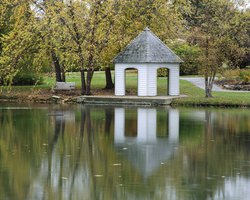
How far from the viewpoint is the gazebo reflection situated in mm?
15805

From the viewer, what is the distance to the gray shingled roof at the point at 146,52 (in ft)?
127

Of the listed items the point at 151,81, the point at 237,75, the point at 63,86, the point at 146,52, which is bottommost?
the point at 63,86

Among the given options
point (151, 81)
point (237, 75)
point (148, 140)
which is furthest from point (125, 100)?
point (148, 140)

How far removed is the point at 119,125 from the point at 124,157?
8.05 m

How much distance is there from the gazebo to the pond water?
33.4 feet

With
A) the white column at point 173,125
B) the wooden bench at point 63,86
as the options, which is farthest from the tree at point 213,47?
the wooden bench at point 63,86

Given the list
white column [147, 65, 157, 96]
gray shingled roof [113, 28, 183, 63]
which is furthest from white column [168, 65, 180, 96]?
white column [147, 65, 157, 96]

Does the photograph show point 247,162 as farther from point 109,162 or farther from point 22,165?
point 22,165

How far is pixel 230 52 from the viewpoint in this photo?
36344mm

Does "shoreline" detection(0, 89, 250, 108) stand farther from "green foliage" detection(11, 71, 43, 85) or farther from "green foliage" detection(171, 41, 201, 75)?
"green foliage" detection(171, 41, 201, 75)

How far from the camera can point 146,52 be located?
127ft

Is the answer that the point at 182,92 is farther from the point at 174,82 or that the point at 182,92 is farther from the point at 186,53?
the point at 186,53

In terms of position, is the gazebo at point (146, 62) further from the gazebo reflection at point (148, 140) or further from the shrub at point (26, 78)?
the gazebo reflection at point (148, 140)

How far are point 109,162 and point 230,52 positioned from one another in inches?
867
